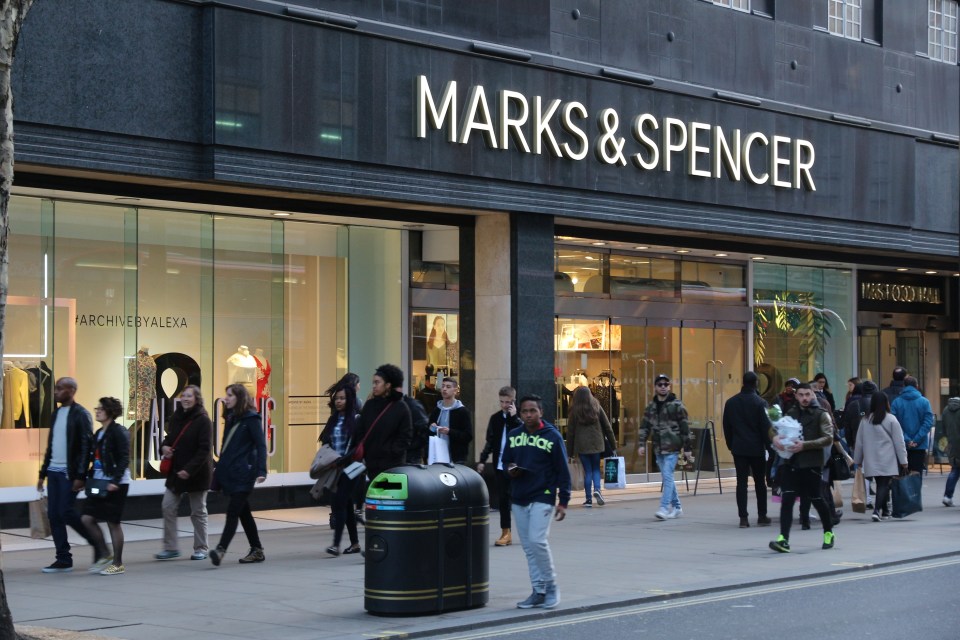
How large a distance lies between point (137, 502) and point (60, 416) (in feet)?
14.0

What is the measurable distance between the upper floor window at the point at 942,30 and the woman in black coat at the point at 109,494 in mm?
20219

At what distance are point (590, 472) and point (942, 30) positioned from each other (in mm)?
13995

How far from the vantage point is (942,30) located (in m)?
28.3

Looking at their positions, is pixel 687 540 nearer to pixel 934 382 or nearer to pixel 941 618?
pixel 941 618

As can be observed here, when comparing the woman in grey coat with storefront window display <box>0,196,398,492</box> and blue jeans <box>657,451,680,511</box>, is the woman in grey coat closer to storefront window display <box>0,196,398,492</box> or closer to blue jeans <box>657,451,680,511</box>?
blue jeans <box>657,451,680,511</box>

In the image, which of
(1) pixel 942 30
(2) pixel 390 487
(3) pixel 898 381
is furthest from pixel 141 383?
(1) pixel 942 30

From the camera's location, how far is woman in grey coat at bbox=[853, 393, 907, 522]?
17.8 metres

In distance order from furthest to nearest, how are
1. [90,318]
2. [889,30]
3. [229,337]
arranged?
[889,30] → [229,337] → [90,318]

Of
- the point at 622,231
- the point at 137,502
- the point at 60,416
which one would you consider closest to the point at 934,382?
the point at 622,231

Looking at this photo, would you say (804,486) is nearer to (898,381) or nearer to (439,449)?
(439,449)

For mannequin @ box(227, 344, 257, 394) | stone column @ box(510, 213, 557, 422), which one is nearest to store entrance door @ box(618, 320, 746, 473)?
stone column @ box(510, 213, 557, 422)

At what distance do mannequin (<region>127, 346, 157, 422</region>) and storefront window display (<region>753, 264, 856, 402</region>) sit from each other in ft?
40.7

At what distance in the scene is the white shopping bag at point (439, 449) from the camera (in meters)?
15.7

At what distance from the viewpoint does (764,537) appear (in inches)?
637
